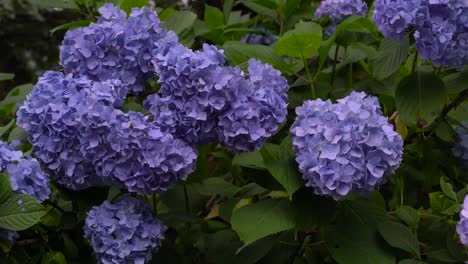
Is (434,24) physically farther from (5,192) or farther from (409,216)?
(5,192)

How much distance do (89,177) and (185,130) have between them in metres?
0.24

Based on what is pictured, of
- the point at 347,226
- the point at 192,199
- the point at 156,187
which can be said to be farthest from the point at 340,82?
the point at 156,187

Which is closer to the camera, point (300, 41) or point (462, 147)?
point (300, 41)

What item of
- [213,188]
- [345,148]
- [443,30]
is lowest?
[213,188]

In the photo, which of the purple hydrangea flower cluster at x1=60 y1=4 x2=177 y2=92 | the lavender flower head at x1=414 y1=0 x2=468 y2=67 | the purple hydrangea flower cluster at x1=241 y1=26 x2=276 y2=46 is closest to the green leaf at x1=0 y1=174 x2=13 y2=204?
the purple hydrangea flower cluster at x1=60 y1=4 x2=177 y2=92

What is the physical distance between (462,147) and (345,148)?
2.12 feet

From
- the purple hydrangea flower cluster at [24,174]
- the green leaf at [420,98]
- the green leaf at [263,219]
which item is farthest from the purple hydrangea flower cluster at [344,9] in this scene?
the purple hydrangea flower cluster at [24,174]

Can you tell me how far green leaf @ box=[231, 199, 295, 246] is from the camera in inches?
53.6

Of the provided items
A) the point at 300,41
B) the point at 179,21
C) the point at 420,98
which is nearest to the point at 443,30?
the point at 420,98

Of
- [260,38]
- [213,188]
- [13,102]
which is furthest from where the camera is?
[260,38]

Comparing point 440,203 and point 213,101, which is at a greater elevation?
point 213,101

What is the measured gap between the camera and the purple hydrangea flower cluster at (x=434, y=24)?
150cm

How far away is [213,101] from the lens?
1388 millimetres

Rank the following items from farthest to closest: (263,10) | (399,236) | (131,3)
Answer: (263,10) → (131,3) → (399,236)
